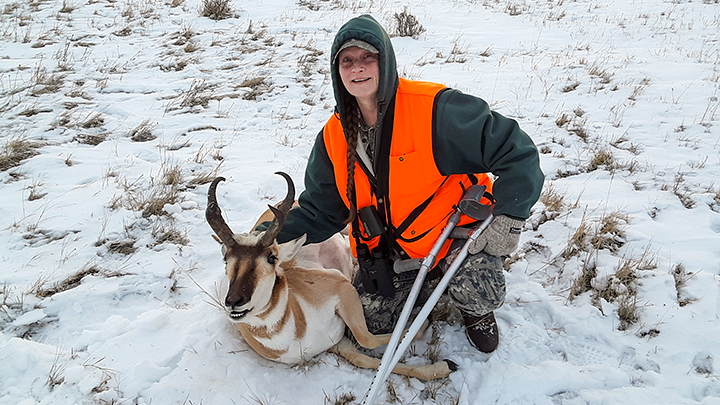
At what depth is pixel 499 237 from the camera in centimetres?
295

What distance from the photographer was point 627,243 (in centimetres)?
377

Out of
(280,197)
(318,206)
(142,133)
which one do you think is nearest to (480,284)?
(318,206)

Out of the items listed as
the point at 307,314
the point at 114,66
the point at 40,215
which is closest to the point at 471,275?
the point at 307,314

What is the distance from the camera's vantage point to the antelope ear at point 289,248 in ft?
10.2

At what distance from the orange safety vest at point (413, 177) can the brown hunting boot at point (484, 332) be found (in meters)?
0.57

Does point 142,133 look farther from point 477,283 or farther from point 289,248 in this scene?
point 477,283

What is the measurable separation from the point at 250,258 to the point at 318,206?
0.74 meters

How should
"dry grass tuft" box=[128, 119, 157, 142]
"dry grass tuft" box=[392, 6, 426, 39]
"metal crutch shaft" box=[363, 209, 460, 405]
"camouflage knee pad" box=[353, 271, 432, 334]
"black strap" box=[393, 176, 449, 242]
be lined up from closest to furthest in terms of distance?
1. "metal crutch shaft" box=[363, 209, 460, 405]
2. "black strap" box=[393, 176, 449, 242]
3. "camouflage knee pad" box=[353, 271, 432, 334]
4. "dry grass tuft" box=[128, 119, 157, 142]
5. "dry grass tuft" box=[392, 6, 426, 39]

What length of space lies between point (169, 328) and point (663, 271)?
393cm

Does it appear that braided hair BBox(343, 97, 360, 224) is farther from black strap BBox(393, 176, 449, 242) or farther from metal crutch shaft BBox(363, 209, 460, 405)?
metal crutch shaft BBox(363, 209, 460, 405)

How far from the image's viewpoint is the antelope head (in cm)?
273

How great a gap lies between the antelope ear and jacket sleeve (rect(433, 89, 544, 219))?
3.82 feet

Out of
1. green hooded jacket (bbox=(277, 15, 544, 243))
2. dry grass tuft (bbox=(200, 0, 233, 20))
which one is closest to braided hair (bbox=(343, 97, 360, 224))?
green hooded jacket (bbox=(277, 15, 544, 243))

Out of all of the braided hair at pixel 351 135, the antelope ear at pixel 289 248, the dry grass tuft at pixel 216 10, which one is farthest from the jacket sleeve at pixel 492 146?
the dry grass tuft at pixel 216 10
